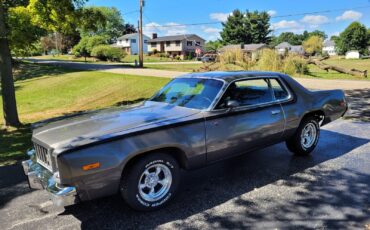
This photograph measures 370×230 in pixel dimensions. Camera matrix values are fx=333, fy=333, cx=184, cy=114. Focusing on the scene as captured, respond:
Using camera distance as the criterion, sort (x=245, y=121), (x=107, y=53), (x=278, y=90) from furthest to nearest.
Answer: (x=107, y=53)
(x=278, y=90)
(x=245, y=121)

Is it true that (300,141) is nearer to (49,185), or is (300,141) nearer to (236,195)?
(236,195)

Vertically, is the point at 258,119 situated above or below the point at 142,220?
above

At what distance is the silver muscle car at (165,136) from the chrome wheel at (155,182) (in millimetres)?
12

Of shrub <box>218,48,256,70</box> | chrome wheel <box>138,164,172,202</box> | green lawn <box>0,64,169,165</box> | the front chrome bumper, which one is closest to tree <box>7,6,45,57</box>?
green lawn <box>0,64,169,165</box>

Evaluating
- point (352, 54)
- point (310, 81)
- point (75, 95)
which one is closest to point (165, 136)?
point (75, 95)

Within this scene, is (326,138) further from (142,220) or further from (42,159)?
(42,159)

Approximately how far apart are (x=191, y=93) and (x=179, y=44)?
7582 cm

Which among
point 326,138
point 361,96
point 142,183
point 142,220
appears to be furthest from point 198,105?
point 361,96

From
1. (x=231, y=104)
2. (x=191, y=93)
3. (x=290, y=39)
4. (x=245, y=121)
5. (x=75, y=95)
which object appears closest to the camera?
(x=231, y=104)

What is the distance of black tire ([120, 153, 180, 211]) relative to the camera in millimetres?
3682

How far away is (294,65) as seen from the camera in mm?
22625

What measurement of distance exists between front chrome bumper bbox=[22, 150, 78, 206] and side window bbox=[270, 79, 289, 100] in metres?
3.42

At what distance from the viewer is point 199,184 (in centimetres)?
469

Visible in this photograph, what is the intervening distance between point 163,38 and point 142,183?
82.8 metres
